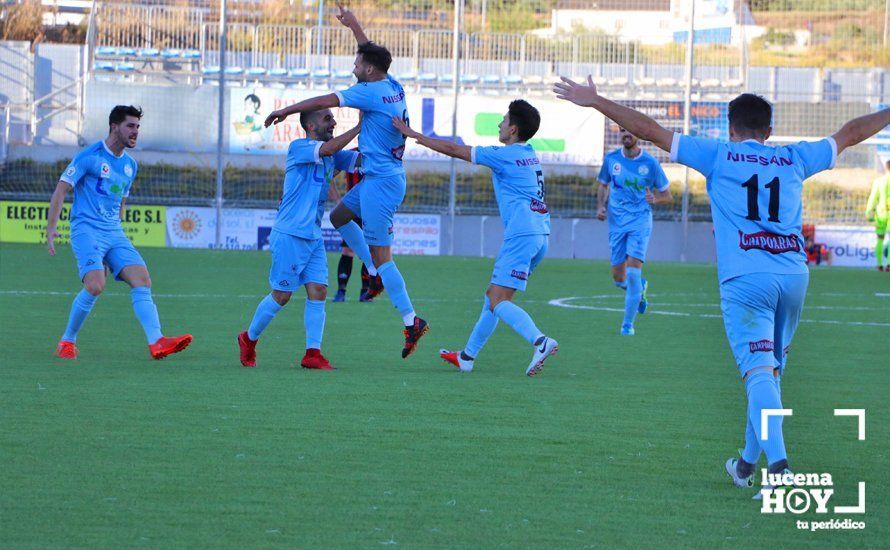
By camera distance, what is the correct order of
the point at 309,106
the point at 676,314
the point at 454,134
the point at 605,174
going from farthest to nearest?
the point at 454,134
the point at 676,314
the point at 605,174
the point at 309,106

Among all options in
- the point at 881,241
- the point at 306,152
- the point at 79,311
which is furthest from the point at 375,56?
the point at 881,241

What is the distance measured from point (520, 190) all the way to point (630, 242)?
16.2ft

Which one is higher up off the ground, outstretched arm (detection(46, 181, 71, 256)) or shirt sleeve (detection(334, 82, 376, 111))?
shirt sleeve (detection(334, 82, 376, 111))

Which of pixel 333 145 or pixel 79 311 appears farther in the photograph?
pixel 79 311

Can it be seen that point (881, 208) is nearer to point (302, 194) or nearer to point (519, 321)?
point (519, 321)

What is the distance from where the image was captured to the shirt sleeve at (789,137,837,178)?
600 centimetres

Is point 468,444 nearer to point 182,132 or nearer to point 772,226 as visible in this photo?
point 772,226

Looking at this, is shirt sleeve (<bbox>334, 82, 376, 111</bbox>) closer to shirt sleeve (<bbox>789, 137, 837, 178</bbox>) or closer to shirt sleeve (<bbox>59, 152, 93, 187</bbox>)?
shirt sleeve (<bbox>59, 152, 93, 187</bbox>)

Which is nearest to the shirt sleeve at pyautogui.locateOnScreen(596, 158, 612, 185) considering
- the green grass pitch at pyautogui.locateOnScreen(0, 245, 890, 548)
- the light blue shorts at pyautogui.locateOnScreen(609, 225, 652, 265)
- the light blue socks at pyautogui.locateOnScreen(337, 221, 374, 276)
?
the light blue shorts at pyautogui.locateOnScreen(609, 225, 652, 265)

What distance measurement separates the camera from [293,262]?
9.98 meters

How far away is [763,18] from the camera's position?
41.2 meters

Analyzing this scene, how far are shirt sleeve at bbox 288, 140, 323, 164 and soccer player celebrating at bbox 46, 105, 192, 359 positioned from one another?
1.19 meters

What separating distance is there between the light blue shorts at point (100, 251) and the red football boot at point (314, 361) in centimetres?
141

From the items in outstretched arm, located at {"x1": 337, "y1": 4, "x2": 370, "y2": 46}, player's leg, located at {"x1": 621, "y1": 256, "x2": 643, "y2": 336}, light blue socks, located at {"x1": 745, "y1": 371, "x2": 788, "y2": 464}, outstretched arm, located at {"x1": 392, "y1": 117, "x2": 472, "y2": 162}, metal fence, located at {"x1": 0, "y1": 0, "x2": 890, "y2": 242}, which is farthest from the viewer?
metal fence, located at {"x1": 0, "y1": 0, "x2": 890, "y2": 242}
